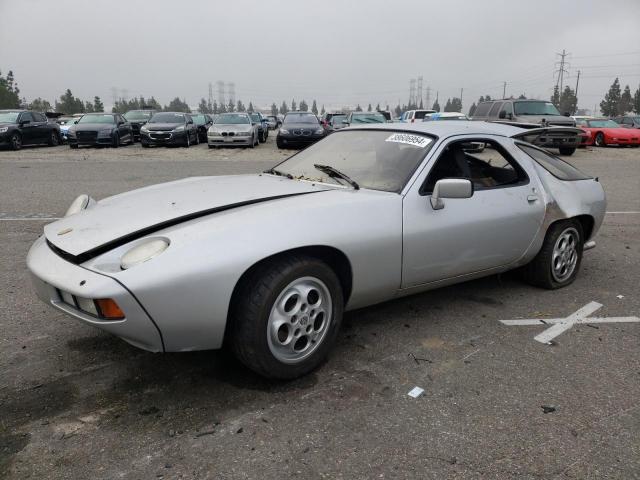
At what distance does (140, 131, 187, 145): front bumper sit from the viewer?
19.6m

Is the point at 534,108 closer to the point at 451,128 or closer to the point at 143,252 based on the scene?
the point at 451,128

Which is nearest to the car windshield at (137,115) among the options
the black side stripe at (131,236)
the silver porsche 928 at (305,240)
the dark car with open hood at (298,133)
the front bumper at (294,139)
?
the dark car with open hood at (298,133)

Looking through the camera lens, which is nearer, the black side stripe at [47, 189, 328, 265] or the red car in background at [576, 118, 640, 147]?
the black side stripe at [47, 189, 328, 265]

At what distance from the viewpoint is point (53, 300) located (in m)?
2.61

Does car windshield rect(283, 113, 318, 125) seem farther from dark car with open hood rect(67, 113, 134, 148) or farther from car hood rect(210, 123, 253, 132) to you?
dark car with open hood rect(67, 113, 134, 148)

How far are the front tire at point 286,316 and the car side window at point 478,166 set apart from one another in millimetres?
1053

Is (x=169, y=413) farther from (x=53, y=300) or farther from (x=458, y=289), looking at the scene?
(x=458, y=289)

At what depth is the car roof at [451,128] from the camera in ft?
12.4

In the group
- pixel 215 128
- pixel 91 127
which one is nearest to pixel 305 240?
pixel 215 128

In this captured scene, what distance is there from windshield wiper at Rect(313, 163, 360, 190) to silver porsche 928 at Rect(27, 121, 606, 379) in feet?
0.05

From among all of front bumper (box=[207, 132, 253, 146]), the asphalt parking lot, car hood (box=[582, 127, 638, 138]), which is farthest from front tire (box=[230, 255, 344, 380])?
car hood (box=[582, 127, 638, 138])

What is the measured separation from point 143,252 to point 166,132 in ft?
60.2

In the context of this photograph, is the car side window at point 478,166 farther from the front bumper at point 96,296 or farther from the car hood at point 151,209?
the front bumper at point 96,296

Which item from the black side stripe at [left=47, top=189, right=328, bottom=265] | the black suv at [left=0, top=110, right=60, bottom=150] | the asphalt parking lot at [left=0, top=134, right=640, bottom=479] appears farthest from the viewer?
the black suv at [left=0, top=110, right=60, bottom=150]
